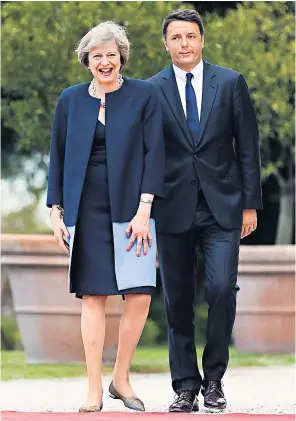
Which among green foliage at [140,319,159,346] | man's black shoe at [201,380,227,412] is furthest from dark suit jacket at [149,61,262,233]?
green foliage at [140,319,159,346]

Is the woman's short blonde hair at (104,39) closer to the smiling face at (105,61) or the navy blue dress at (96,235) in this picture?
the smiling face at (105,61)

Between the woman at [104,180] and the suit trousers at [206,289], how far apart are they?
311mm

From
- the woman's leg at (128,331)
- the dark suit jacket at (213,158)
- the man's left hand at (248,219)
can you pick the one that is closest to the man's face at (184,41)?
the dark suit jacket at (213,158)

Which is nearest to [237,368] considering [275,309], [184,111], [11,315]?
[275,309]

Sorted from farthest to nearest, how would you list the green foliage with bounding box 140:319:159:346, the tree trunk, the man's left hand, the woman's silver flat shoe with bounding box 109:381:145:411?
the green foliage with bounding box 140:319:159:346 → the tree trunk → the man's left hand → the woman's silver flat shoe with bounding box 109:381:145:411

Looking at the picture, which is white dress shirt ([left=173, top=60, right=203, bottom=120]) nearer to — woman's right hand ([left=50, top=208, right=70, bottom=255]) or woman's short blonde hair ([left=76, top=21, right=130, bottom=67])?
woman's short blonde hair ([left=76, top=21, right=130, bottom=67])

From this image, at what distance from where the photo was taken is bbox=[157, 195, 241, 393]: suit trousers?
18.0 feet

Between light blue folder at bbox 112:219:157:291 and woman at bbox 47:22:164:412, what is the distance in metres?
0.01

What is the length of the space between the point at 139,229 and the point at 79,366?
3285 millimetres

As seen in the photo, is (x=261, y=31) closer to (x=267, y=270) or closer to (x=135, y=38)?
(x=135, y=38)

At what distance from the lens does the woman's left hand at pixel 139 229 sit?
16.9 ft

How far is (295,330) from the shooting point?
345 inches

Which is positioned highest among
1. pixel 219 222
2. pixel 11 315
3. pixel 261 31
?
pixel 261 31

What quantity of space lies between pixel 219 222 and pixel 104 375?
8.87 ft
